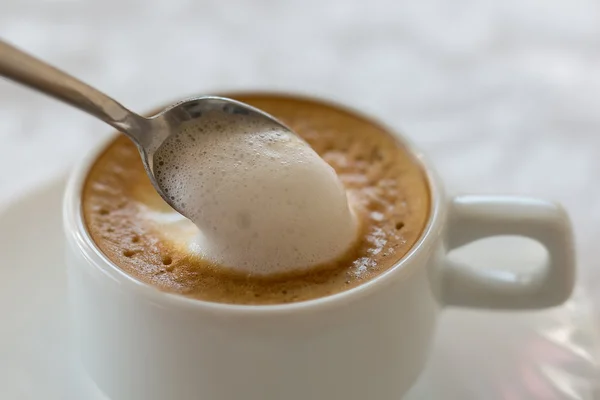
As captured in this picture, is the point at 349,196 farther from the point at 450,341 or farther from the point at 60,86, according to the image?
the point at 60,86

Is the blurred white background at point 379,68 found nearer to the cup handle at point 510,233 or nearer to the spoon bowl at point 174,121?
the cup handle at point 510,233

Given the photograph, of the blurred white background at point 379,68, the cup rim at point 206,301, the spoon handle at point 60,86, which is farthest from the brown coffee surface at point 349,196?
the blurred white background at point 379,68

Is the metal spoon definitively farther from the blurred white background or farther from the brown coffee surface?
the blurred white background

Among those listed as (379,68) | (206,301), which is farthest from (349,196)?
(379,68)

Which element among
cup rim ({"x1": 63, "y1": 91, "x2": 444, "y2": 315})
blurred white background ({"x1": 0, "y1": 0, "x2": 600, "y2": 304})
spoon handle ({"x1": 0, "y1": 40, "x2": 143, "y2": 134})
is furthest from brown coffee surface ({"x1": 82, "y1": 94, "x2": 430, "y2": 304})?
blurred white background ({"x1": 0, "y1": 0, "x2": 600, "y2": 304})

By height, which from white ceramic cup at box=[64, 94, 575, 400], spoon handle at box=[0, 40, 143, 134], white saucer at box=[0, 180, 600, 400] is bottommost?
white saucer at box=[0, 180, 600, 400]
